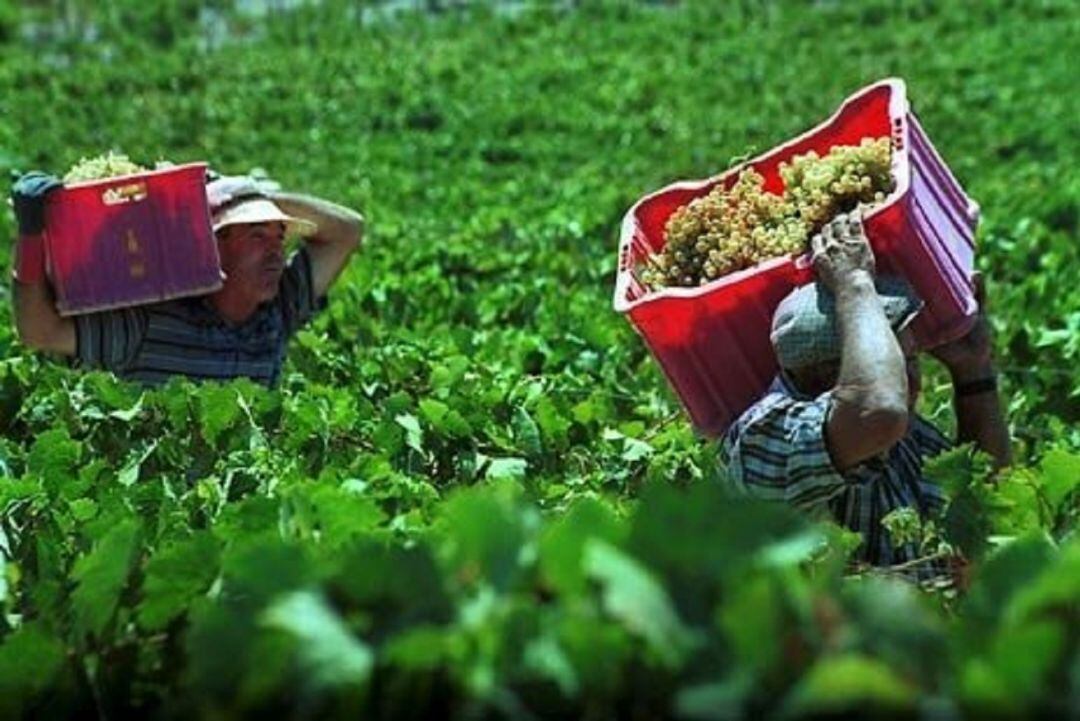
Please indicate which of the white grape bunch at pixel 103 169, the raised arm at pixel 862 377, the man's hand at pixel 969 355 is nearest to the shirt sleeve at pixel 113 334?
the white grape bunch at pixel 103 169

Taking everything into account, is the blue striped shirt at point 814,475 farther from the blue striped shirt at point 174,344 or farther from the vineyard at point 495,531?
the blue striped shirt at point 174,344

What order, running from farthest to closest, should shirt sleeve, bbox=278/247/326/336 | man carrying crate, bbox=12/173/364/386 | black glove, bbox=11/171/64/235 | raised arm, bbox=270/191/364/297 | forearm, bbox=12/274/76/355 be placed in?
raised arm, bbox=270/191/364/297, shirt sleeve, bbox=278/247/326/336, man carrying crate, bbox=12/173/364/386, forearm, bbox=12/274/76/355, black glove, bbox=11/171/64/235

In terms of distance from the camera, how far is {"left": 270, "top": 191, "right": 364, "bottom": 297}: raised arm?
23.8 ft

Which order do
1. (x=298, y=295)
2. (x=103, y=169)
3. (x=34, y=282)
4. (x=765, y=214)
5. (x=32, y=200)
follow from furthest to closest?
(x=298, y=295), (x=103, y=169), (x=34, y=282), (x=32, y=200), (x=765, y=214)

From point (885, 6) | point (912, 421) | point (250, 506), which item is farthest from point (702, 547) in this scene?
point (885, 6)

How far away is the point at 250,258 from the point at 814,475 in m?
2.78

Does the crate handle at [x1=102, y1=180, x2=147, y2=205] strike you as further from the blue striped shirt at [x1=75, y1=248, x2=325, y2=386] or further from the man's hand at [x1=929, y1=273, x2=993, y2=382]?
the man's hand at [x1=929, y1=273, x2=993, y2=382]

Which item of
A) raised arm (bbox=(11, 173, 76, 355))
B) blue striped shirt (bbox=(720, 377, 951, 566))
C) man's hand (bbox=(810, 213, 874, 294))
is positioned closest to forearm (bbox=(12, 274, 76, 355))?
raised arm (bbox=(11, 173, 76, 355))

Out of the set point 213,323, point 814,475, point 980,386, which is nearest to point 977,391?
point 980,386

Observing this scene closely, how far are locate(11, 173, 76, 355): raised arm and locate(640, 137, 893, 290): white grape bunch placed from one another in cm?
215

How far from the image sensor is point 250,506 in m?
3.54

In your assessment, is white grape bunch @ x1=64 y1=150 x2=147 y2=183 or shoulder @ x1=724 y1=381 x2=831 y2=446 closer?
shoulder @ x1=724 y1=381 x2=831 y2=446

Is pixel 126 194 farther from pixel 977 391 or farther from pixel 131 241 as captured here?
pixel 977 391

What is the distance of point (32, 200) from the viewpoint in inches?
254
